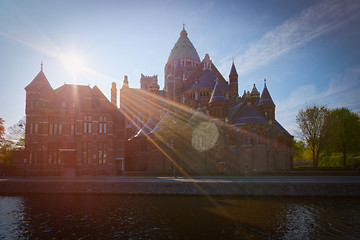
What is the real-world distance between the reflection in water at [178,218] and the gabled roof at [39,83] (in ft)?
78.0

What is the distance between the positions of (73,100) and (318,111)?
50.0m

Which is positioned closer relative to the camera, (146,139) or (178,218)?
(178,218)

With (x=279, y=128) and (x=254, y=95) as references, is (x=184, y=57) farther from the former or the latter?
(x=279, y=128)

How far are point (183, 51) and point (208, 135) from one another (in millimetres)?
44673

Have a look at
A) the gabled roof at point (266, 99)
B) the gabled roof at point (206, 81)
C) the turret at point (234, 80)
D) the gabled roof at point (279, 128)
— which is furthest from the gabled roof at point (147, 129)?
the gabled roof at point (279, 128)

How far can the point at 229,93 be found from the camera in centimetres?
5519

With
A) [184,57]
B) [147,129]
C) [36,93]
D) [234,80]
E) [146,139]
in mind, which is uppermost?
[184,57]

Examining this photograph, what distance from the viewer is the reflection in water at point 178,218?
48.2ft

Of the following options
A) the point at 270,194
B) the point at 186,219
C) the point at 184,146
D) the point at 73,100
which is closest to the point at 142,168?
the point at 184,146

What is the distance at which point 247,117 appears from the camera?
146ft

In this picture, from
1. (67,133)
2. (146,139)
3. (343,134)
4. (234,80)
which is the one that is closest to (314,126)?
(343,134)

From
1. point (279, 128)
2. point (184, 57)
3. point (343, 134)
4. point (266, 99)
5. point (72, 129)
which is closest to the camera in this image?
point (72, 129)

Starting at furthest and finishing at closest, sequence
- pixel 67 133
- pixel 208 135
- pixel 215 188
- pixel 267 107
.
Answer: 1. pixel 267 107
2. pixel 208 135
3. pixel 67 133
4. pixel 215 188

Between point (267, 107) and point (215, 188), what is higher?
point (267, 107)
